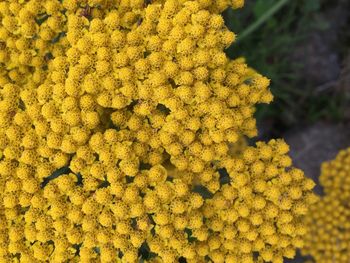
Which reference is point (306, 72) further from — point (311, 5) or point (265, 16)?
point (265, 16)

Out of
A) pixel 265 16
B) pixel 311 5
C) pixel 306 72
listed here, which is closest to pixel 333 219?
pixel 265 16

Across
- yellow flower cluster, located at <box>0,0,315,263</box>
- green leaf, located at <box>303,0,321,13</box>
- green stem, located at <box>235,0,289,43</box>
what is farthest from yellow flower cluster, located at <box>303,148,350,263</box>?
green leaf, located at <box>303,0,321,13</box>

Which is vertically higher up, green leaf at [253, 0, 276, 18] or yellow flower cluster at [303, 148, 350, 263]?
green leaf at [253, 0, 276, 18]

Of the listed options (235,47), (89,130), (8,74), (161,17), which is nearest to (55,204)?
(89,130)

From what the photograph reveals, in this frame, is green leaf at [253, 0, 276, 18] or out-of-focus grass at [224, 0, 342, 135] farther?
out-of-focus grass at [224, 0, 342, 135]

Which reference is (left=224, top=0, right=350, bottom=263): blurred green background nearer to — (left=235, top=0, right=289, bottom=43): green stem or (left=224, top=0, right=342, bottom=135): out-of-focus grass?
(left=224, top=0, right=342, bottom=135): out-of-focus grass

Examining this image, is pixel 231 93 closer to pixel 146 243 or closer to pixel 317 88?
pixel 146 243
